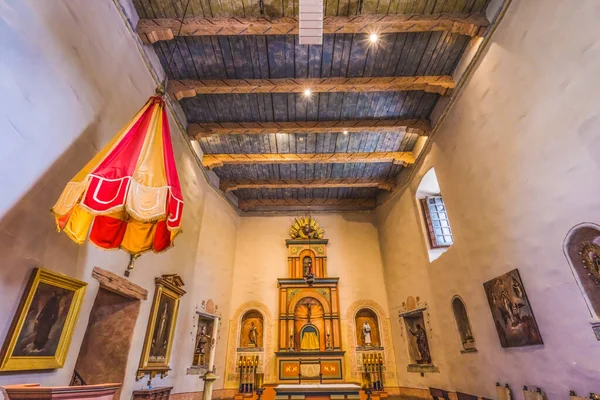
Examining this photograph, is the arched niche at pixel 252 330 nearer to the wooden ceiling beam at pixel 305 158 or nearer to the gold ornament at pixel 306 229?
the gold ornament at pixel 306 229

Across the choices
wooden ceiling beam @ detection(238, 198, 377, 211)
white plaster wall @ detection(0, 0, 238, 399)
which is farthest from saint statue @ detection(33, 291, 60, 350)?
wooden ceiling beam @ detection(238, 198, 377, 211)

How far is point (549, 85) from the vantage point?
3916mm

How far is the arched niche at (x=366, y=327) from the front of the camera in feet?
31.7

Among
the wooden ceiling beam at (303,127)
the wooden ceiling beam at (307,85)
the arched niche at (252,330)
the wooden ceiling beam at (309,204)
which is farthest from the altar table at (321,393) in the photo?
the wooden ceiling beam at (309,204)

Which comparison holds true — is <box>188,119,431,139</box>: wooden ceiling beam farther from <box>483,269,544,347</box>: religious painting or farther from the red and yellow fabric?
<box>483,269,544,347</box>: religious painting

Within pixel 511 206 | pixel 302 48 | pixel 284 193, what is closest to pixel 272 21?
pixel 302 48

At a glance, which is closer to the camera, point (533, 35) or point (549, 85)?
point (549, 85)

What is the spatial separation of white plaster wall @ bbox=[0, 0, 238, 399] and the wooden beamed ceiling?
1.12m

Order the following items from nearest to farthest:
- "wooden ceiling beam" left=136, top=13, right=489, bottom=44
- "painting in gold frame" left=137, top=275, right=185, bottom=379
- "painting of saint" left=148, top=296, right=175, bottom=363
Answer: "wooden ceiling beam" left=136, top=13, right=489, bottom=44, "painting in gold frame" left=137, top=275, right=185, bottom=379, "painting of saint" left=148, top=296, right=175, bottom=363

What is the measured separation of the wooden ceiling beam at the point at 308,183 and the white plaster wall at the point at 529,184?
3.31 meters

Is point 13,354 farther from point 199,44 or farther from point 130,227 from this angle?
point 199,44

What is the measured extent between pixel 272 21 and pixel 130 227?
13.1ft

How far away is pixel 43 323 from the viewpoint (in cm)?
323

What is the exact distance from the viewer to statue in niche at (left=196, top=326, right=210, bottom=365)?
25.3 ft
